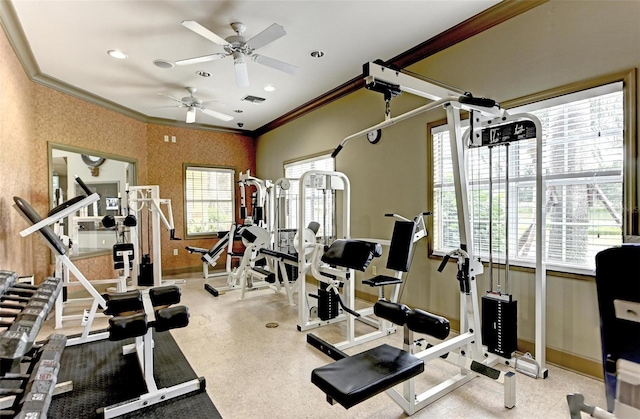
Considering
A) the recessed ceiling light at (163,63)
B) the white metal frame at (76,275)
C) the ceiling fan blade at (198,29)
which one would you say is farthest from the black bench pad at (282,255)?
the recessed ceiling light at (163,63)

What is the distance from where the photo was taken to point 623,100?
2.18m

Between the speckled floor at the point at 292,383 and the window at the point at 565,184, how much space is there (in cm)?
93

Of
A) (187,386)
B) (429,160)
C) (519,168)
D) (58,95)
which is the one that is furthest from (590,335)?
(58,95)

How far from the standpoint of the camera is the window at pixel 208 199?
6506mm

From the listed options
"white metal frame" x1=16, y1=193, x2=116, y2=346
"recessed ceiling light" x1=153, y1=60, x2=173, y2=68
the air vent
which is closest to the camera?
"white metal frame" x1=16, y1=193, x2=116, y2=346

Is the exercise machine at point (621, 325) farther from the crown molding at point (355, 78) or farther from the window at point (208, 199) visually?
the window at point (208, 199)

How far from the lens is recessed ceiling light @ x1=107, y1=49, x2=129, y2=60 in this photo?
11.2 feet

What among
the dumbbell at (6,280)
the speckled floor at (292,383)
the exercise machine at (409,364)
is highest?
the dumbbell at (6,280)

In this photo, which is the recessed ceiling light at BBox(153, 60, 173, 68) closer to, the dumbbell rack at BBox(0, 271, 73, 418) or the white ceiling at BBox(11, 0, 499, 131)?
the white ceiling at BBox(11, 0, 499, 131)

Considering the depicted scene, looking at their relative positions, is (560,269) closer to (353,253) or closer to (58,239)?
(353,253)

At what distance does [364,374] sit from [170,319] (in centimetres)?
134

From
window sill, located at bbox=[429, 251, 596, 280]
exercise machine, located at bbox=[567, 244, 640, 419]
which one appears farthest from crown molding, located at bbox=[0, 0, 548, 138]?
window sill, located at bbox=[429, 251, 596, 280]

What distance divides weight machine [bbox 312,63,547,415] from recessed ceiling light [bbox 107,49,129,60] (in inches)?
113

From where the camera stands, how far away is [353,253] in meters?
2.45
